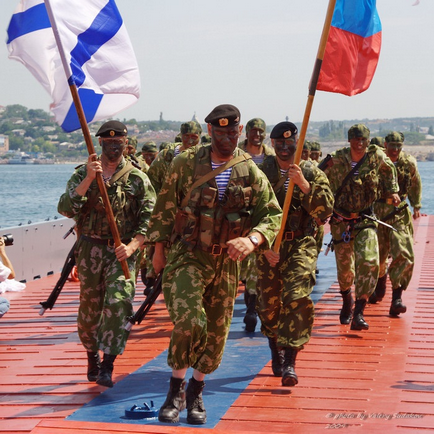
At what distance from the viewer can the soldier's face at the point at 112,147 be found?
335 inches

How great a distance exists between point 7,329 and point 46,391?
11.2ft

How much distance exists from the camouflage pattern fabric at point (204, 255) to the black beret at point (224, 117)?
244mm

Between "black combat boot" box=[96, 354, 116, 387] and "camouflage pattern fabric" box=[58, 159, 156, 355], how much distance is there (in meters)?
0.14

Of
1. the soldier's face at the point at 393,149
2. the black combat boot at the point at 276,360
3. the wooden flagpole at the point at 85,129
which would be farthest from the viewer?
the soldier's face at the point at 393,149

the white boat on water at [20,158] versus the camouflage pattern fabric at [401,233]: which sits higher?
the camouflage pattern fabric at [401,233]

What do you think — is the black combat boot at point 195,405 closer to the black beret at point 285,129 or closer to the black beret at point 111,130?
the black beret at point 111,130

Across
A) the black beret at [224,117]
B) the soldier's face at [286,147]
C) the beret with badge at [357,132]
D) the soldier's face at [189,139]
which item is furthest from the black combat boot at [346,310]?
the black beret at [224,117]

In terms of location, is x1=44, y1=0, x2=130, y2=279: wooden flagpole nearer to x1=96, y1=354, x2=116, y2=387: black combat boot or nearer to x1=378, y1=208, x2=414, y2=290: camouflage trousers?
x1=96, y1=354, x2=116, y2=387: black combat boot

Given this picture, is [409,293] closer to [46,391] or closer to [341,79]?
[341,79]

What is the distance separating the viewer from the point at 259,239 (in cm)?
709

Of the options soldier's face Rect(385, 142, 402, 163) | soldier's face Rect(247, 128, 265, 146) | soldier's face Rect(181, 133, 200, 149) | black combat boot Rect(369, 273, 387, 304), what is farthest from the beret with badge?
black combat boot Rect(369, 273, 387, 304)

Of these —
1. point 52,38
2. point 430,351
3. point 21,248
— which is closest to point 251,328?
point 430,351

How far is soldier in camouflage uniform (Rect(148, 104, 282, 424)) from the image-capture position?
7.11m

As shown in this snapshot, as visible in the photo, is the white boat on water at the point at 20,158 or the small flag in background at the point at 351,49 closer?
the small flag in background at the point at 351,49
